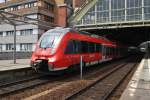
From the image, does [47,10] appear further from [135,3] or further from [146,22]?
[146,22]

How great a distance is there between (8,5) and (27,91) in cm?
5613

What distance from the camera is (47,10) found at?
192 ft

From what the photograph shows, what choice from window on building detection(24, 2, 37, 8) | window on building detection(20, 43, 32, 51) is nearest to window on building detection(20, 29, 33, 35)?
window on building detection(20, 43, 32, 51)

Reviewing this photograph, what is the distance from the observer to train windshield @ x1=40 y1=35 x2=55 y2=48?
581 inches

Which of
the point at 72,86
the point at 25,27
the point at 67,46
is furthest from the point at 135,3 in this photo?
the point at 72,86

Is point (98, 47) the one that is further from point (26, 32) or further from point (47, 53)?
point (26, 32)

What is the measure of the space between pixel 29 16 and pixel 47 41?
4305cm

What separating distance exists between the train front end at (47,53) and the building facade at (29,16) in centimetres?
3762

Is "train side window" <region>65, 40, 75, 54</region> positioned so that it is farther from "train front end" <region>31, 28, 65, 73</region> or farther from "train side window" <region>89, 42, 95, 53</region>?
"train side window" <region>89, 42, 95, 53</region>

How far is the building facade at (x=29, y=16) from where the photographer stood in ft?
181

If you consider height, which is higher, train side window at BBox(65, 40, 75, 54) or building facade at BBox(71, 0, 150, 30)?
building facade at BBox(71, 0, 150, 30)

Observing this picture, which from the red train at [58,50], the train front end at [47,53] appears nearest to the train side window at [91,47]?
the red train at [58,50]

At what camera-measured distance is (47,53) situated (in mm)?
14266

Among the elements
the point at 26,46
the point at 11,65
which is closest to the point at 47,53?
the point at 11,65
